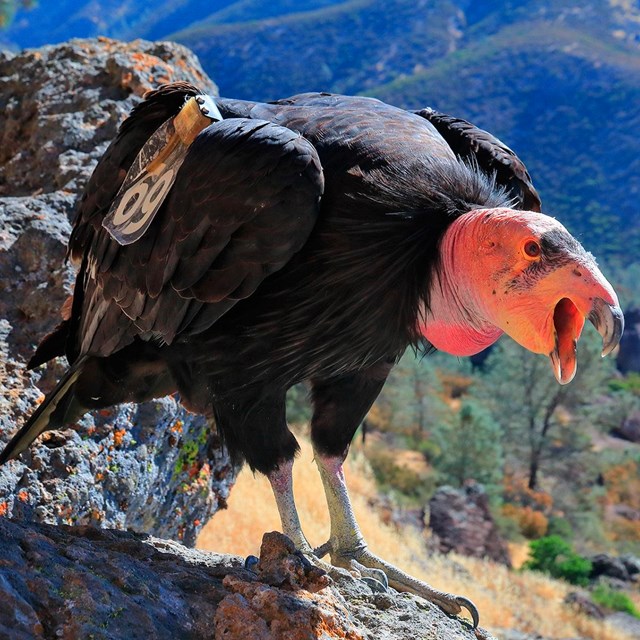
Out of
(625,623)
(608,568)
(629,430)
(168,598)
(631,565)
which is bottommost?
(168,598)

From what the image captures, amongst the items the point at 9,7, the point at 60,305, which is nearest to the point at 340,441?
the point at 60,305

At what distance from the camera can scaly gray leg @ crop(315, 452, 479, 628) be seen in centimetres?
340

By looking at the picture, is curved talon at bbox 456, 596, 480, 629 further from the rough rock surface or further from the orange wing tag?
the orange wing tag

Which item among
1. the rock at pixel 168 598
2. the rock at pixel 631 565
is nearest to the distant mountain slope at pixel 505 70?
the rock at pixel 631 565

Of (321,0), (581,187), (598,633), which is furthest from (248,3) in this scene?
(598,633)

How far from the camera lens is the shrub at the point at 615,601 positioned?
17.2 m

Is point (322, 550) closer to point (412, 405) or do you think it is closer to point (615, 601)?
point (615, 601)

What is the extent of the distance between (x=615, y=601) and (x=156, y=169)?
16.7m

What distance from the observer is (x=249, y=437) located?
3551mm

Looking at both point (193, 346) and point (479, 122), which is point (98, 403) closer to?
point (193, 346)

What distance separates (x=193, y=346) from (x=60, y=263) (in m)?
1.19

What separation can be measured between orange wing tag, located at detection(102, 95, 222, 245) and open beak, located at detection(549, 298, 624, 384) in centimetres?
150

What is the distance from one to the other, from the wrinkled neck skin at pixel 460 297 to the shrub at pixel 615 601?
1526 centimetres

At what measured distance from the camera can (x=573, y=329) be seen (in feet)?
9.21
